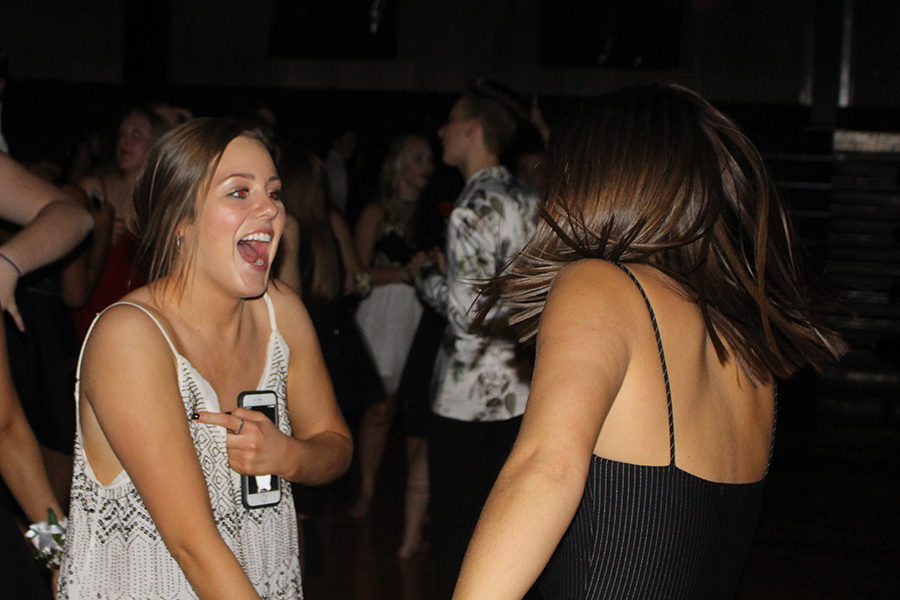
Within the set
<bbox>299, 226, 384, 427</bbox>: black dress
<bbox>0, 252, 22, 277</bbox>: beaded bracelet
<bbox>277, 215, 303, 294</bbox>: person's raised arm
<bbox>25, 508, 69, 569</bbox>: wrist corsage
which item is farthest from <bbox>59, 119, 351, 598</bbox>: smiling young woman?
<bbox>299, 226, 384, 427</bbox>: black dress

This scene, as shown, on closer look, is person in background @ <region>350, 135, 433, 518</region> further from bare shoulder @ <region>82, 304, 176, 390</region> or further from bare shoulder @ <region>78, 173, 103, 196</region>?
bare shoulder @ <region>82, 304, 176, 390</region>

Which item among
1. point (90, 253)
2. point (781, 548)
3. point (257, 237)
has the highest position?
point (257, 237)

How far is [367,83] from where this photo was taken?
10773mm

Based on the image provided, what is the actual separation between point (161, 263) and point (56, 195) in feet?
2.25

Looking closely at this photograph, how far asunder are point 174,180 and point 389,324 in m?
3.21

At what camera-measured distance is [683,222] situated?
4.08 feet

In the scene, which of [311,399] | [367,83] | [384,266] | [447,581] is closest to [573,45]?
[367,83]

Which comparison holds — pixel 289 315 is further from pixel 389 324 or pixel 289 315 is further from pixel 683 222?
pixel 389 324

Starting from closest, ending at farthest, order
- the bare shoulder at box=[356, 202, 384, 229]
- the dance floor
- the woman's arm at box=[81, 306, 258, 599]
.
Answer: the woman's arm at box=[81, 306, 258, 599]
the dance floor
the bare shoulder at box=[356, 202, 384, 229]

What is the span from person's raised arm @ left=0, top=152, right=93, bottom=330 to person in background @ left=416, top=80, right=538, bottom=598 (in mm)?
1202

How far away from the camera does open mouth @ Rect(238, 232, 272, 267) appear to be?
5.26 feet

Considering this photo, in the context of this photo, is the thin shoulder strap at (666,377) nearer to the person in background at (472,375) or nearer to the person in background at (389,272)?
the person in background at (472,375)

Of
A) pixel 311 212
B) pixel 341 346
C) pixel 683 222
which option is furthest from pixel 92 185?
pixel 683 222

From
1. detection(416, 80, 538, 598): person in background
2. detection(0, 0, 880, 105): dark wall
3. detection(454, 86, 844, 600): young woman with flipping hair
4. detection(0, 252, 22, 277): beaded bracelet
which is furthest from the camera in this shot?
detection(0, 0, 880, 105): dark wall
